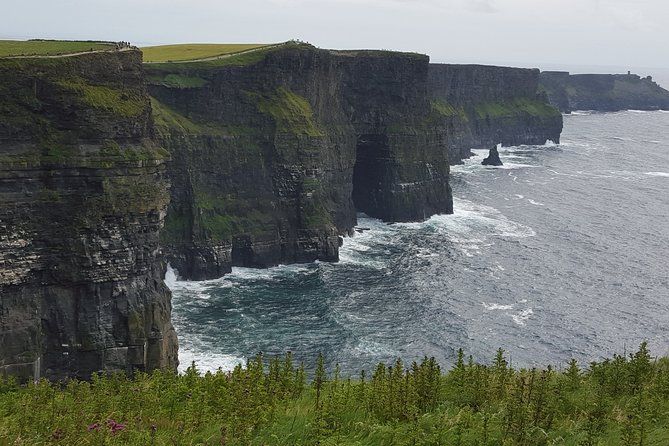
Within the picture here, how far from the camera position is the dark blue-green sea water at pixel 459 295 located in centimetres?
6612

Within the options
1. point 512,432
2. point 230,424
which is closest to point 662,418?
point 512,432

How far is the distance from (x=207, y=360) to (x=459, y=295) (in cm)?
3361

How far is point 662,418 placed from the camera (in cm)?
1538

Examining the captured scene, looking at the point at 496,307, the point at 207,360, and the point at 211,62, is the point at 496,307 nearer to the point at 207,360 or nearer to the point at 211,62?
the point at 207,360

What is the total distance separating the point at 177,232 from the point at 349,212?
3398cm

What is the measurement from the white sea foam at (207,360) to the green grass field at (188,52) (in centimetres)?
5154

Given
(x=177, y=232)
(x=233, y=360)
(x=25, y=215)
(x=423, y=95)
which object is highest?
(x=423, y=95)

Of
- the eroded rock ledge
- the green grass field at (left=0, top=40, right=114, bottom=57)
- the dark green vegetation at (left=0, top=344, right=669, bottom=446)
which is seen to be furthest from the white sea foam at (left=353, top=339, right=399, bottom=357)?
the dark green vegetation at (left=0, top=344, right=669, bottom=446)

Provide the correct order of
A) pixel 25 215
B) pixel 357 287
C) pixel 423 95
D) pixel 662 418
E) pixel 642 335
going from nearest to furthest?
pixel 662 418 < pixel 25 215 < pixel 642 335 < pixel 357 287 < pixel 423 95

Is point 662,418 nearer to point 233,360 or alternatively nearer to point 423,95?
point 233,360

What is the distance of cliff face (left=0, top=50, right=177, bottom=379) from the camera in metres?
51.5

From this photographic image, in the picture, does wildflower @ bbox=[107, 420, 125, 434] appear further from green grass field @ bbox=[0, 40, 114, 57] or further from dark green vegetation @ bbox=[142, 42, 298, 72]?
dark green vegetation @ bbox=[142, 42, 298, 72]

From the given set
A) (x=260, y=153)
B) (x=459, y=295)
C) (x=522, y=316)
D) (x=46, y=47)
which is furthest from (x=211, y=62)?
(x=522, y=316)

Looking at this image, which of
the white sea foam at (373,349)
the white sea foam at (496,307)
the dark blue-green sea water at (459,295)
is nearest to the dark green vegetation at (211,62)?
the dark blue-green sea water at (459,295)
